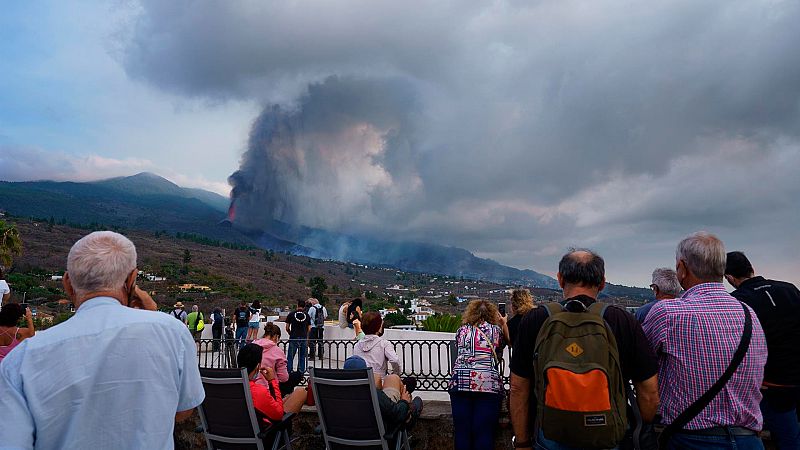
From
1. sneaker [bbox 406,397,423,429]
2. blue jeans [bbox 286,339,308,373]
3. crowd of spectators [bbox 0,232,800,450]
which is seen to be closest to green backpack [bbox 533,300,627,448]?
crowd of spectators [bbox 0,232,800,450]

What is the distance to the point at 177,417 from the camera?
223 cm

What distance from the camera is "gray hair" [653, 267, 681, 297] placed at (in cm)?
406

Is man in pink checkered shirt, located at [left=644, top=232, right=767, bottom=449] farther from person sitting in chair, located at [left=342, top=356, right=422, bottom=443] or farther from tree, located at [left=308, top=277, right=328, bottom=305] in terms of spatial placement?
tree, located at [left=308, top=277, right=328, bottom=305]

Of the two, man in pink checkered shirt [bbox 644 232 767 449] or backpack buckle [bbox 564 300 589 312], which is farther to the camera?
man in pink checkered shirt [bbox 644 232 767 449]

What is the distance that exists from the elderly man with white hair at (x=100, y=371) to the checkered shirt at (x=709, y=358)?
7.84ft

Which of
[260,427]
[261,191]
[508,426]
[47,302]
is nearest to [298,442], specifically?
[260,427]

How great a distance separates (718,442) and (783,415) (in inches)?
42.6

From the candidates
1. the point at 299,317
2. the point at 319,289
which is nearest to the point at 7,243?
the point at 319,289

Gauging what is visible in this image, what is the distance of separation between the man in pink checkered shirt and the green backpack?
51cm

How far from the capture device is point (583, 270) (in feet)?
9.21

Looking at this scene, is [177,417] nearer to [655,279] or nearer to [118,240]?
[118,240]

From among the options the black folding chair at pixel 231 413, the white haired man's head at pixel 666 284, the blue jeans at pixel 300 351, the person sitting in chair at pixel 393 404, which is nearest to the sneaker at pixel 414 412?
the person sitting in chair at pixel 393 404

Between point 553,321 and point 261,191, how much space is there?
156713 millimetres

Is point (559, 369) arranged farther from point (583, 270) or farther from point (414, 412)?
point (414, 412)
